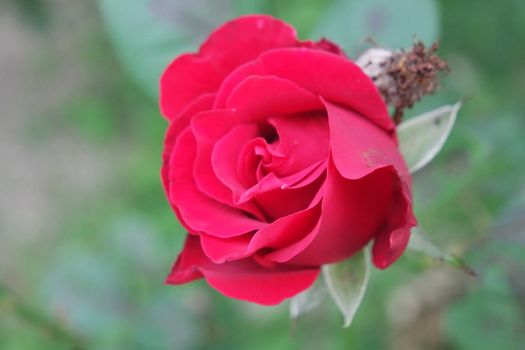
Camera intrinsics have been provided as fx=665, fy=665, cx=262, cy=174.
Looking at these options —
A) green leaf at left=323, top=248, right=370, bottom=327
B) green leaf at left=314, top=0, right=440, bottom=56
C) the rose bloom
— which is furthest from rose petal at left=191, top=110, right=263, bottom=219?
green leaf at left=314, top=0, right=440, bottom=56

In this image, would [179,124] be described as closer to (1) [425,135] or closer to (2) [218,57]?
(2) [218,57]

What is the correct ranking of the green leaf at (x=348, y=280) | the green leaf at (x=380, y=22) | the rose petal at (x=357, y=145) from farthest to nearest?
the green leaf at (x=380, y=22) < the green leaf at (x=348, y=280) < the rose petal at (x=357, y=145)

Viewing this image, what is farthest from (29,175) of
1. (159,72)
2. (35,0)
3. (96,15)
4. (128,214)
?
(159,72)

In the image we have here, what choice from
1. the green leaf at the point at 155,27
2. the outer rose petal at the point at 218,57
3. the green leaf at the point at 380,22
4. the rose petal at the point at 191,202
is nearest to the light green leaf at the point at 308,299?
the rose petal at the point at 191,202

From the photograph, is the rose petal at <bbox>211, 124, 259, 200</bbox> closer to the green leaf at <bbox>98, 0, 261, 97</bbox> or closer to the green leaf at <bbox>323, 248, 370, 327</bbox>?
the green leaf at <bbox>323, 248, 370, 327</bbox>

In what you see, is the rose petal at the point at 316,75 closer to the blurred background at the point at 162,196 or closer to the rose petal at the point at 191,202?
the rose petal at the point at 191,202

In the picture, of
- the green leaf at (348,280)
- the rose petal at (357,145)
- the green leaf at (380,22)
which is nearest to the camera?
the rose petal at (357,145)
